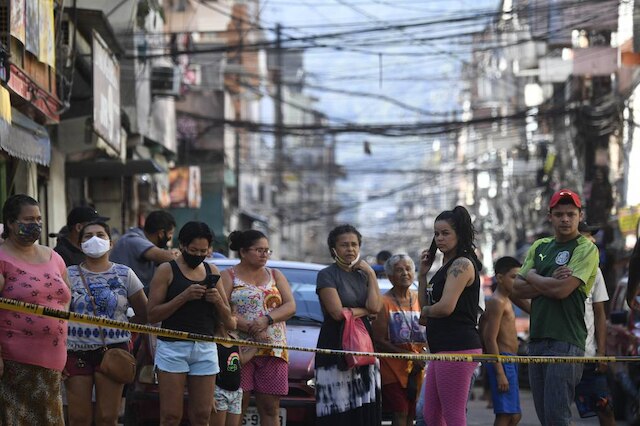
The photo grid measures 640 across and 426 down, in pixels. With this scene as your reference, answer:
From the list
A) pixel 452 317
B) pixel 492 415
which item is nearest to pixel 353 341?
pixel 452 317

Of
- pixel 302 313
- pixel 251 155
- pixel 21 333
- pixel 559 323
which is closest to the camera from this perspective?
pixel 21 333

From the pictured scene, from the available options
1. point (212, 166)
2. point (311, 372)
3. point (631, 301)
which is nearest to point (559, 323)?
point (631, 301)

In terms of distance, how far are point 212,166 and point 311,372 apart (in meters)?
35.9

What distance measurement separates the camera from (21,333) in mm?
7906

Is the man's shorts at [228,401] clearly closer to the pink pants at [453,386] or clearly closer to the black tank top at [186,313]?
the black tank top at [186,313]

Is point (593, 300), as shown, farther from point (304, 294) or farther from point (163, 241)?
point (163, 241)

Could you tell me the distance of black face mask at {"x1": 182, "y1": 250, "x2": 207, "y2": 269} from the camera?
30.9 feet

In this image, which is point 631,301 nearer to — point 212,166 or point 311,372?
point 311,372

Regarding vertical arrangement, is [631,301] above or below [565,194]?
below

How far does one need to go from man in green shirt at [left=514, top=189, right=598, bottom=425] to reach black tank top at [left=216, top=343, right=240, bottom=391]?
2.06 metres

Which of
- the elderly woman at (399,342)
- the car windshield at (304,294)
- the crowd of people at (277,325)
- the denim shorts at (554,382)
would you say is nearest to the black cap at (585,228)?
the crowd of people at (277,325)

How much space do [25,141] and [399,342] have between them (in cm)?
523

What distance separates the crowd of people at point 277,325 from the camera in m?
8.06

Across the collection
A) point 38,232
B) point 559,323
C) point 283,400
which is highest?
point 38,232
